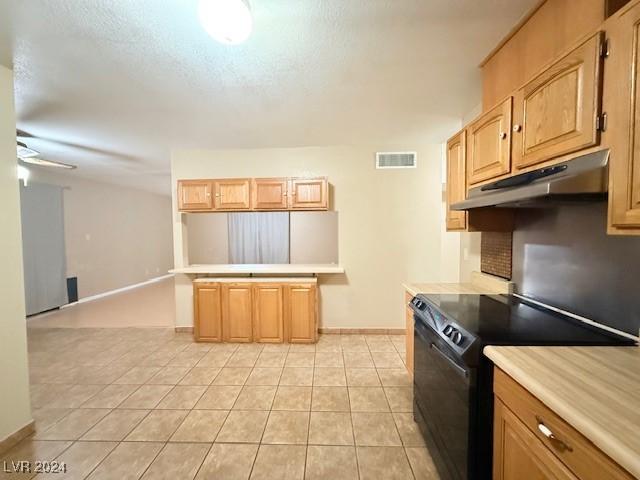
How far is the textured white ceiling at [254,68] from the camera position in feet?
4.47

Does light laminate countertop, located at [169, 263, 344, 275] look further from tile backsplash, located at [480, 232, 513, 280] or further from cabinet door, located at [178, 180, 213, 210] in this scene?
tile backsplash, located at [480, 232, 513, 280]

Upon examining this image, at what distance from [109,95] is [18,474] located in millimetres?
2623

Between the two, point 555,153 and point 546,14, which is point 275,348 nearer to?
point 555,153

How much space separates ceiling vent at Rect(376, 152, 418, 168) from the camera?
3562mm

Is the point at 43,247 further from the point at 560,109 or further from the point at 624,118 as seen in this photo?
the point at 624,118

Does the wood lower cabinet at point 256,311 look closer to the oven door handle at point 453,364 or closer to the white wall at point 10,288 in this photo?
the white wall at point 10,288

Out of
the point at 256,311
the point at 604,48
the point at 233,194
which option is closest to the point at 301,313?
the point at 256,311

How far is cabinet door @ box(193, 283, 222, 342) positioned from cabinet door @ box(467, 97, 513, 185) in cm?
303

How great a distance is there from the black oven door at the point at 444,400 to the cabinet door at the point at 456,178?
88cm

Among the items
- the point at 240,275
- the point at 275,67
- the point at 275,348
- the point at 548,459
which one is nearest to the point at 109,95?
the point at 275,67

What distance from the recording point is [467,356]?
116 cm


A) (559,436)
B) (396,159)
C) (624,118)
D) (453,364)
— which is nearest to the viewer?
(559,436)

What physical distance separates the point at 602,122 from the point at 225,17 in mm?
1611

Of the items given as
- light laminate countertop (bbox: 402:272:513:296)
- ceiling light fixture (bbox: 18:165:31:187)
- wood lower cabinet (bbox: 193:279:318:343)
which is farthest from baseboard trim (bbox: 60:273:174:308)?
light laminate countertop (bbox: 402:272:513:296)
